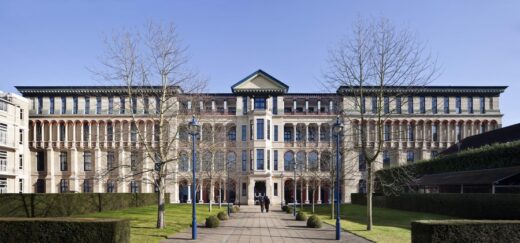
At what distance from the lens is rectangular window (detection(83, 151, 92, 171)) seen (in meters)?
75.2

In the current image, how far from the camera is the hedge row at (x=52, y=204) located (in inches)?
1304

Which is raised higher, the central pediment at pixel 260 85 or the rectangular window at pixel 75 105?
the central pediment at pixel 260 85

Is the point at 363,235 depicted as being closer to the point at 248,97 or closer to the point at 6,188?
the point at 248,97

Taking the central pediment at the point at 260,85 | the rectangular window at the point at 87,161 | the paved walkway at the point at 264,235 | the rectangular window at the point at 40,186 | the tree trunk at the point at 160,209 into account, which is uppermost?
the central pediment at the point at 260,85

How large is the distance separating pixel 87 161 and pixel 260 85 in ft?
105

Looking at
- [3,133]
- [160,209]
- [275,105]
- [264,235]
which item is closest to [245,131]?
[275,105]

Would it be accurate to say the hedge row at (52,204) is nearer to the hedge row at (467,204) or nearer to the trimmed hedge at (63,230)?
the trimmed hedge at (63,230)

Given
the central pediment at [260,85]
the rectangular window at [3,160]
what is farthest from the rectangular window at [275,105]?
the rectangular window at [3,160]

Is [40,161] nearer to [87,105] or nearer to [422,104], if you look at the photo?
[87,105]

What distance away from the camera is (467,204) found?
117 feet

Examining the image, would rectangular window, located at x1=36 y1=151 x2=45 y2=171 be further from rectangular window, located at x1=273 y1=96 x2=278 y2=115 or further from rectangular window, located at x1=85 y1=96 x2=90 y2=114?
rectangular window, located at x1=273 y1=96 x2=278 y2=115

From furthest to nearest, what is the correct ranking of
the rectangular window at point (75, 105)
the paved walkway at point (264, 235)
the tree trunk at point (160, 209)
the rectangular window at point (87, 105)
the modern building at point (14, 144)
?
the rectangular window at point (87, 105)
the rectangular window at point (75, 105)
the modern building at point (14, 144)
the tree trunk at point (160, 209)
the paved walkway at point (264, 235)

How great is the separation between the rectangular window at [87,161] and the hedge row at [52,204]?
3396 cm

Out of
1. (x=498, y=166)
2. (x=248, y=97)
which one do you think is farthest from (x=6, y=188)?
(x=498, y=166)
